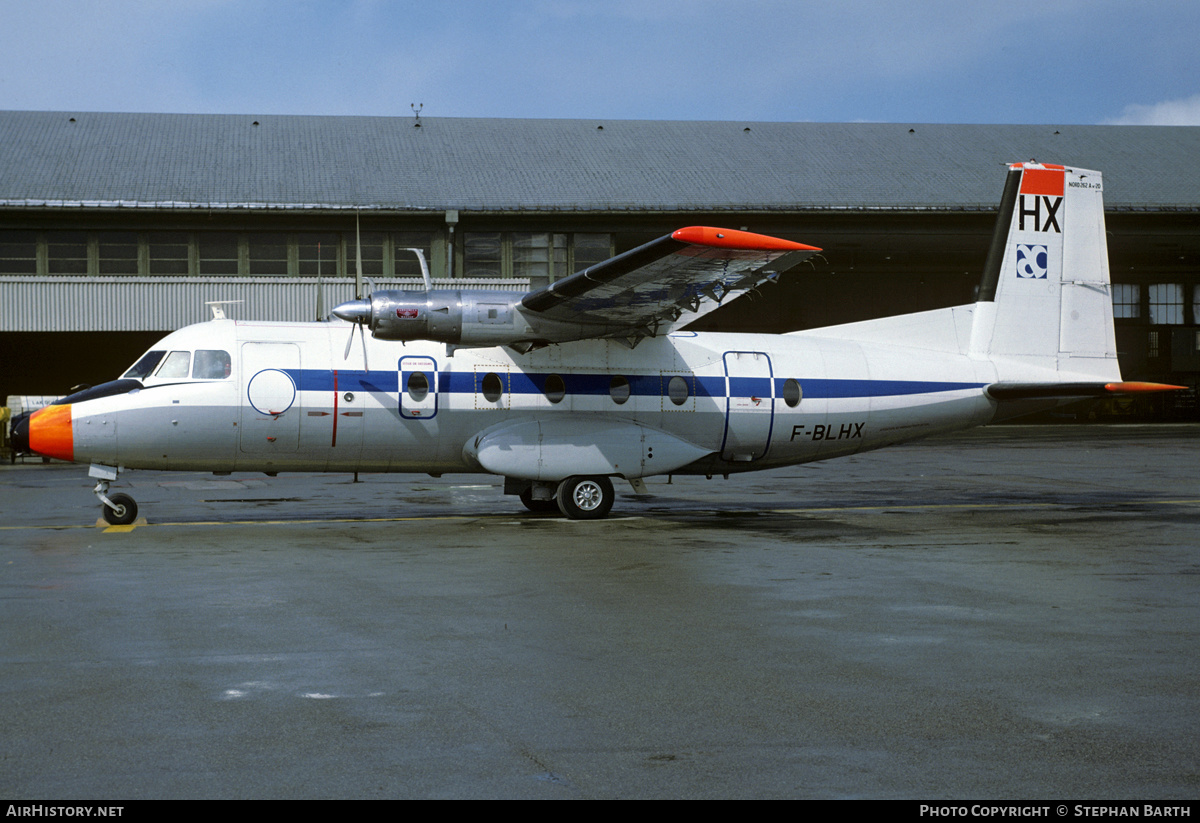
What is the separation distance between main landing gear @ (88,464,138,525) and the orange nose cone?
0.48 metres

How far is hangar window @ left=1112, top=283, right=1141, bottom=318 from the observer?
5822 centimetres

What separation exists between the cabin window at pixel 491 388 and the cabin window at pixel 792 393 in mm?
4509

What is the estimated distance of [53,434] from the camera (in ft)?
49.7

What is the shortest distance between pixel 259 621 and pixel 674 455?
31.0 feet

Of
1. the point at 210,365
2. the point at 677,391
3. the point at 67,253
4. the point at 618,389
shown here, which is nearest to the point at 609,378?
the point at 618,389

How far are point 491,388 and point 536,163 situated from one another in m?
28.7

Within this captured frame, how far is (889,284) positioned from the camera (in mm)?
57344

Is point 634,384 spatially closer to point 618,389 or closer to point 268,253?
point 618,389

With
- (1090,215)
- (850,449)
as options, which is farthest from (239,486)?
(1090,215)

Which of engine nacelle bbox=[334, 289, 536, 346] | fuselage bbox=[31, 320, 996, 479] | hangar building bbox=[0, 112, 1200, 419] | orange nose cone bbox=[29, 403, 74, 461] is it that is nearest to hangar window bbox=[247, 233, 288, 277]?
hangar building bbox=[0, 112, 1200, 419]

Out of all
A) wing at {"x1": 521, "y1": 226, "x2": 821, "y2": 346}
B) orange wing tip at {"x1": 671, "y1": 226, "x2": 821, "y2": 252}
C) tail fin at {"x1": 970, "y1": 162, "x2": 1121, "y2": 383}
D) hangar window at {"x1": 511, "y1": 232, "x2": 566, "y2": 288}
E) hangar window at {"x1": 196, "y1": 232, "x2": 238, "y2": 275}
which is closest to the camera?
orange wing tip at {"x1": 671, "y1": 226, "x2": 821, "y2": 252}

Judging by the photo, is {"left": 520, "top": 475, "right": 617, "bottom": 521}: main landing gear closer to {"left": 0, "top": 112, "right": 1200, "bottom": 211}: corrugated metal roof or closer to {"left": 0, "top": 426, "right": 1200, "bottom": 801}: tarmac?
{"left": 0, "top": 426, "right": 1200, "bottom": 801}: tarmac

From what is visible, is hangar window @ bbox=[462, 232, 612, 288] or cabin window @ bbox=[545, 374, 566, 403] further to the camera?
hangar window @ bbox=[462, 232, 612, 288]

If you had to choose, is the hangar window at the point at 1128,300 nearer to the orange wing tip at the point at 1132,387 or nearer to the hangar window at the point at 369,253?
the hangar window at the point at 369,253
